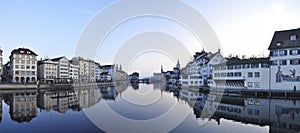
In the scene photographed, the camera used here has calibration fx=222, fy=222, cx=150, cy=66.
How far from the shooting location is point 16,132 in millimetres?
16766

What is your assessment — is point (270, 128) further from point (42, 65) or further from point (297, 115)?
point (42, 65)

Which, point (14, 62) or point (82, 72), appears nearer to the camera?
point (14, 62)

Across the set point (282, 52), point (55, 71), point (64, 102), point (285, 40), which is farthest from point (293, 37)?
point (55, 71)

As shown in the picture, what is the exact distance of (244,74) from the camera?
4494 cm

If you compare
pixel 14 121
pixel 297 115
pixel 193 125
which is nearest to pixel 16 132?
pixel 14 121

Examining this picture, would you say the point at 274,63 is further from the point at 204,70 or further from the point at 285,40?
the point at 204,70

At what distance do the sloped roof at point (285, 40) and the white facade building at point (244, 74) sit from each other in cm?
337

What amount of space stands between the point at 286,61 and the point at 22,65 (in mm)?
73689

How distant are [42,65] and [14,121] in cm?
7020

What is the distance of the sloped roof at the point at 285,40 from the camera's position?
3938cm

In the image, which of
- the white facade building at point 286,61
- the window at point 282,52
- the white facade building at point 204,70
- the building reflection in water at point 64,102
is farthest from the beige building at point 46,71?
the window at point 282,52

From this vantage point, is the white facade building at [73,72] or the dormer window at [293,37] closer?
the dormer window at [293,37]

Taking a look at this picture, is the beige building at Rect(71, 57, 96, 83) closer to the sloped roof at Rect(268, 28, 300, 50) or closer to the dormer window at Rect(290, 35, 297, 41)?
the sloped roof at Rect(268, 28, 300, 50)

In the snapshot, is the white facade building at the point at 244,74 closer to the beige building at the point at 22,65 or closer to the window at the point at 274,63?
the window at the point at 274,63
